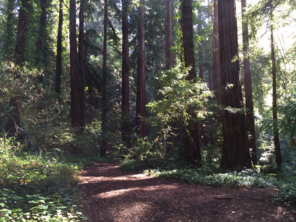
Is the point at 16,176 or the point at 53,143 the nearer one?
the point at 16,176

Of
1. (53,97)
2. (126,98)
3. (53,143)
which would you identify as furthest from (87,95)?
(53,143)

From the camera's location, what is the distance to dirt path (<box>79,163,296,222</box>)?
4016 millimetres

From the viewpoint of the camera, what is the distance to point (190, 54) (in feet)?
34.7

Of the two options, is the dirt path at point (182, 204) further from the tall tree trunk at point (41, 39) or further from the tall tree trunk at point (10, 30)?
the tall tree trunk at point (41, 39)

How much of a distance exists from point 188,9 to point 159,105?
523cm

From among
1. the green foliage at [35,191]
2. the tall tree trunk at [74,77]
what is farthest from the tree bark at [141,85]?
the green foliage at [35,191]

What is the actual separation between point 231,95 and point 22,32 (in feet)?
34.5

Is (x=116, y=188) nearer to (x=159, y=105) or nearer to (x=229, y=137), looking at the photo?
(x=159, y=105)

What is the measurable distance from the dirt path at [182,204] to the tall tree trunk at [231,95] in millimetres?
3058

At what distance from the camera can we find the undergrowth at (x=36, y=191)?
344cm

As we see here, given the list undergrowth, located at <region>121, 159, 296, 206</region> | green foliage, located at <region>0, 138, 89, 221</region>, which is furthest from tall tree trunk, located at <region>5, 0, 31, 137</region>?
undergrowth, located at <region>121, 159, 296, 206</region>

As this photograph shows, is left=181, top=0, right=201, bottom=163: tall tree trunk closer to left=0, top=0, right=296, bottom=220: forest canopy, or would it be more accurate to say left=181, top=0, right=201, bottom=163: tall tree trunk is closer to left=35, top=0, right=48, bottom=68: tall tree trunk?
left=0, top=0, right=296, bottom=220: forest canopy

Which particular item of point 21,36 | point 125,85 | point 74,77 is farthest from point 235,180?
point 74,77

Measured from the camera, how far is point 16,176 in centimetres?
493
